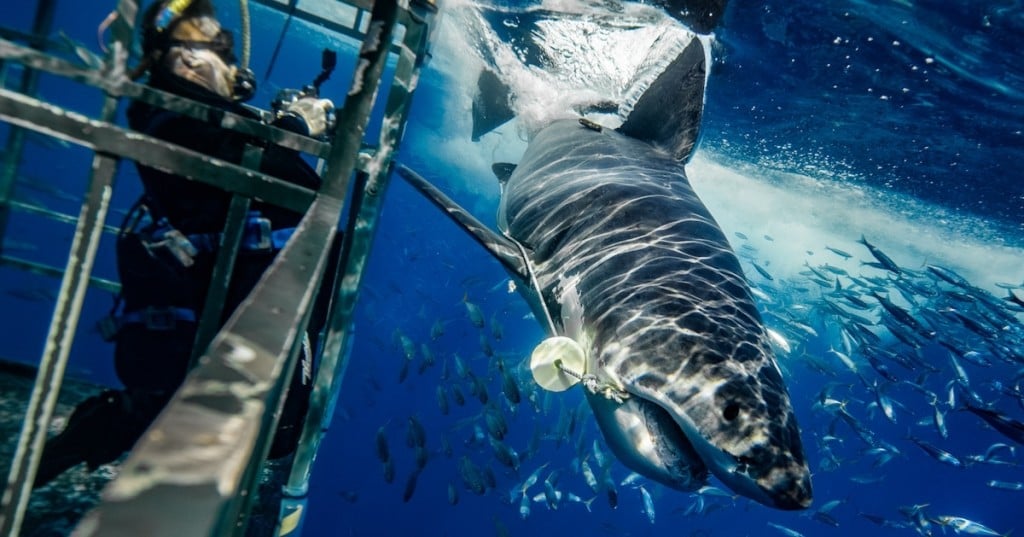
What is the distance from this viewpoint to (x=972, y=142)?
37.1 feet

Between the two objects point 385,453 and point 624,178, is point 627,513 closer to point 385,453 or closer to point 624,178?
point 385,453

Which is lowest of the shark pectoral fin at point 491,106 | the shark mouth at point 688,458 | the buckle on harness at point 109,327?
the buckle on harness at point 109,327

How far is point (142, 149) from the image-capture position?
5.74 feet

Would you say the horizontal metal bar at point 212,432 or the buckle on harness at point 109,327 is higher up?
the horizontal metal bar at point 212,432

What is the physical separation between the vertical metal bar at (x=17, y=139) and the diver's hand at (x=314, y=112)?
2.09 m

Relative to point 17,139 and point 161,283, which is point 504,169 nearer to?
point 17,139

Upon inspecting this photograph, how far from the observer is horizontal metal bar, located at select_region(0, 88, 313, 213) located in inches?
64.9

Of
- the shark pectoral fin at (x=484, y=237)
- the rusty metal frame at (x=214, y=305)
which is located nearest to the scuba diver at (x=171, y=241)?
the rusty metal frame at (x=214, y=305)

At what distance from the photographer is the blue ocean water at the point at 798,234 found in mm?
9531

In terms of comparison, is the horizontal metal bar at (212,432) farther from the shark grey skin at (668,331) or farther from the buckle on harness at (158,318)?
the shark grey skin at (668,331)

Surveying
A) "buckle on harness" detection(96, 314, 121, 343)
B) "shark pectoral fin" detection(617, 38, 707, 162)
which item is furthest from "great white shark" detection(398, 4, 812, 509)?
"buckle on harness" detection(96, 314, 121, 343)

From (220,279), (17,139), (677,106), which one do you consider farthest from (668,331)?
(17,139)

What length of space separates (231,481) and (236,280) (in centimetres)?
227

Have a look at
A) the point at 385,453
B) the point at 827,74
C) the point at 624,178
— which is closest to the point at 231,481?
the point at 624,178
